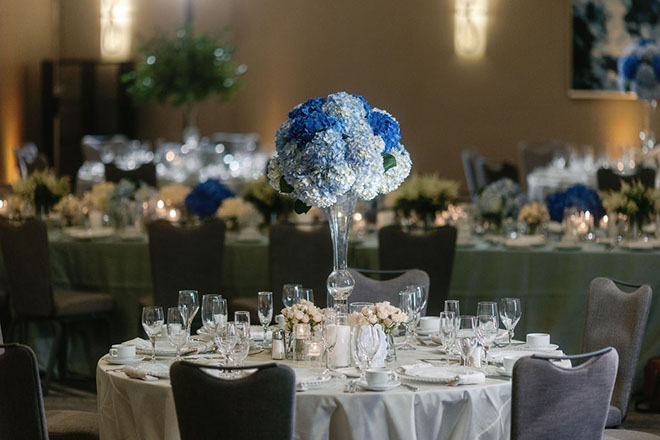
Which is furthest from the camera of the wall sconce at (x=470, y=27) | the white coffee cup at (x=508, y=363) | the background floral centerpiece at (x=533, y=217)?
the wall sconce at (x=470, y=27)

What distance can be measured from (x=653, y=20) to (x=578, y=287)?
7.09 m

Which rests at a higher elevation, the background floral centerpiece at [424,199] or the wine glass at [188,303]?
the background floral centerpiece at [424,199]

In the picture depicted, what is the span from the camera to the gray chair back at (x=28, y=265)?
221 inches

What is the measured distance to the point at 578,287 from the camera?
5781 mm

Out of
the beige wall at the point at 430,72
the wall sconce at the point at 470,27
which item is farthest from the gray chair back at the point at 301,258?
the wall sconce at the point at 470,27

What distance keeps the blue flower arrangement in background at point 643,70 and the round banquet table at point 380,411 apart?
6.74 m

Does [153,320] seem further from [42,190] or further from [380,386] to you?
[42,190]

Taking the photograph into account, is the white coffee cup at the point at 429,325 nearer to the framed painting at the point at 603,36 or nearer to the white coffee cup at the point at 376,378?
the white coffee cup at the point at 376,378

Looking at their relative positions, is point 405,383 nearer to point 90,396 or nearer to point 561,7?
point 90,396

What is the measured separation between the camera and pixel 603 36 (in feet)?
39.2

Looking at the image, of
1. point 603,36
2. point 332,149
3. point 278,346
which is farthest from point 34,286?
point 603,36

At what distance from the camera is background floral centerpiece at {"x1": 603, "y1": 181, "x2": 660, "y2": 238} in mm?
5879

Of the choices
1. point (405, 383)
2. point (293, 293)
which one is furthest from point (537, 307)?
point (405, 383)

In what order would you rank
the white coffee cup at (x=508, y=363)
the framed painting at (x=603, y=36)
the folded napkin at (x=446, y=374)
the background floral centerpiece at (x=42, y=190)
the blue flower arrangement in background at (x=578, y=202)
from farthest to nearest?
the framed painting at (x=603, y=36), the background floral centerpiece at (x=42, y=190), the blue flower arrangement in background at (x=578, y=202), the white coffee cup at (x=508, y=363), the folded napkin at (x=446, y=374)
